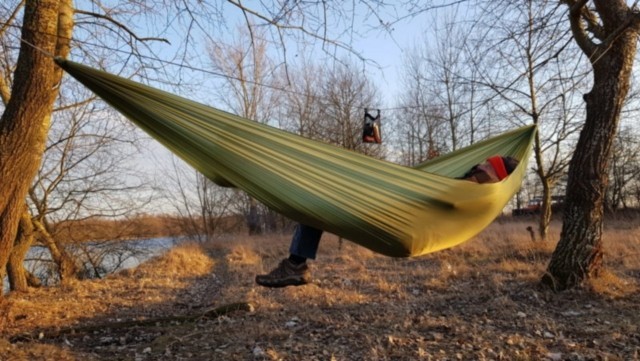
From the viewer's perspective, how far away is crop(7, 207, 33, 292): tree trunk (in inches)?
214

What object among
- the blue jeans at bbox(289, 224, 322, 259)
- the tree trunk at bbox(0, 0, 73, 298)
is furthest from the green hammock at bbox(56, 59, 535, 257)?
the tree trunk at bbox(0, 0, 73, 298)

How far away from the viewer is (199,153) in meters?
2.01

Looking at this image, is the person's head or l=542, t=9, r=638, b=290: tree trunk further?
l=542, t=9, r=638, b=290: tree trunk

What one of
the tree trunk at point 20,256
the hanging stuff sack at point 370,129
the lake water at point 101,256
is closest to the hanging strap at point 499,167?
the hanging stuff sack at point 370,129

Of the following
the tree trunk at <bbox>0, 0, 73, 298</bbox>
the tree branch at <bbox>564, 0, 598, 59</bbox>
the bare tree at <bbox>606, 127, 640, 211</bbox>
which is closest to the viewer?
the tree trunk at <bbox>0, 0, 73, 298</bbox>

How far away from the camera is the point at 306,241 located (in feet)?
7.43

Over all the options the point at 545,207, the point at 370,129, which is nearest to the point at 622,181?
the point at 545,207

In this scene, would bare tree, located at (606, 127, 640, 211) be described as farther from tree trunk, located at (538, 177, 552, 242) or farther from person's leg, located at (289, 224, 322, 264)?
person's leg, located at (289, 224, 322, 264)

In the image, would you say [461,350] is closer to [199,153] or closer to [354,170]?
[354,170]

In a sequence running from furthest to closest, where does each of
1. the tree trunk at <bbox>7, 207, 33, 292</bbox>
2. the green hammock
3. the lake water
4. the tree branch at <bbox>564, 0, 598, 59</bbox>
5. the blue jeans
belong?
the lake water → the tree trunk at <bbox>7, 207, 33, 292</bbox> → the tree branch at <bbox>564, 0, 598, 59</bbox> → the blue jeans → the green hammock

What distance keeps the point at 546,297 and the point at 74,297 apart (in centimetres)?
483

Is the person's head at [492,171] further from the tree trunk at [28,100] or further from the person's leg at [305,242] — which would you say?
the tree trunk at [28,100]

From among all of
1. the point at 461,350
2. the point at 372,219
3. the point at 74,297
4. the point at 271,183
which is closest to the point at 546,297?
A: the point at 461,350

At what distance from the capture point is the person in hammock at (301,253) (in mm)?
2264
